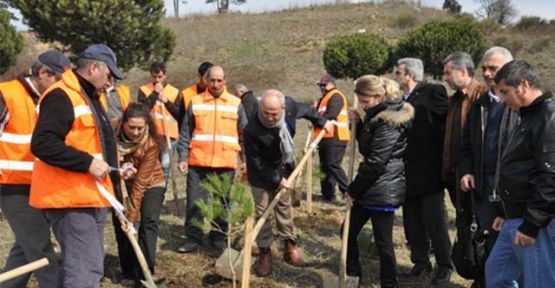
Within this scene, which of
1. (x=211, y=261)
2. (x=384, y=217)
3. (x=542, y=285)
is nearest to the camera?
(x=542, y=285)

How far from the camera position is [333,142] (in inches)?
283

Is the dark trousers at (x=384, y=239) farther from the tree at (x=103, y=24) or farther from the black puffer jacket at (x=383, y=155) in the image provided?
the tree at (x=103, y=24)

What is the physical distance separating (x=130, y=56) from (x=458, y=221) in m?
13.3

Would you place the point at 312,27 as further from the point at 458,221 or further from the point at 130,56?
the point at 458,221

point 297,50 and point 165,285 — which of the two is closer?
point 165,285

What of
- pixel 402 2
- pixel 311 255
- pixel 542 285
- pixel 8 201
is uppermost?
pixel 402 2

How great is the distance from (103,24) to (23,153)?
1213 centimetres

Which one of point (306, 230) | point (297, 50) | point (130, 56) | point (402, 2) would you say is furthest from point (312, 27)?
point (306, 230)

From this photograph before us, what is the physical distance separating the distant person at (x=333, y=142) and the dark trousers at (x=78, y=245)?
4390mm

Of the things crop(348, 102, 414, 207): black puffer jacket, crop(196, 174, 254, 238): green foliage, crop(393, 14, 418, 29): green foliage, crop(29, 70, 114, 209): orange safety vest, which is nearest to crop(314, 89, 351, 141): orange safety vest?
crop(348, 102, 414, 207): black puffer jacket

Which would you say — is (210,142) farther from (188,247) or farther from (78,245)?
(78,245)

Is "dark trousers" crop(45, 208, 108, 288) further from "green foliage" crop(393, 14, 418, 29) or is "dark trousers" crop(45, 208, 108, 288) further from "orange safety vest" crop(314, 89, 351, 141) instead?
"green foliage" crop(393, 14, 418, 29)

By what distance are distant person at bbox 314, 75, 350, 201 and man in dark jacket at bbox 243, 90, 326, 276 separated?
8.02 ft

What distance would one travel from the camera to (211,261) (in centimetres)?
493
